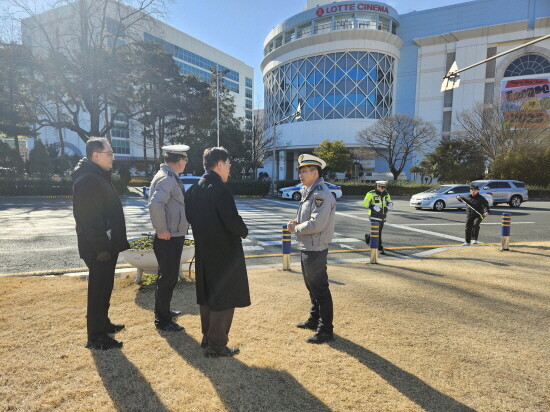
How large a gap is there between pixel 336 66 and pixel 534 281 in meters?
44.2

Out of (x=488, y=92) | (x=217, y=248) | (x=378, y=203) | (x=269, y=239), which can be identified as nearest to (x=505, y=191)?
(x=378, y=203)

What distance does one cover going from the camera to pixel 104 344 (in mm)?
2930

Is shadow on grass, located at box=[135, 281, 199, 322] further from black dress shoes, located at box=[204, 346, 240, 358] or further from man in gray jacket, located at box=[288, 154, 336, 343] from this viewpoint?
man in gray jacket, located at box=[288, 154, 336, 343]

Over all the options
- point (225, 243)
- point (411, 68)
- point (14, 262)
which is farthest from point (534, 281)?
point (411, 68)

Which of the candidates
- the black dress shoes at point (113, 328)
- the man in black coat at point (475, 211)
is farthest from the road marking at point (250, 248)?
the man in black coat at point (475, 211)

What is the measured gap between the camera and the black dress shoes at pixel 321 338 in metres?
3.09

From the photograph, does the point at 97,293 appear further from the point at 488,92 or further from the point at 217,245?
the point at 488,92

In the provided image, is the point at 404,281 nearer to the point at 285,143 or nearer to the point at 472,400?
the point at 472,400

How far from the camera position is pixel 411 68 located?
4703 centimetres

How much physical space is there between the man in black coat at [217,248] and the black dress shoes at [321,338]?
2.70 ft

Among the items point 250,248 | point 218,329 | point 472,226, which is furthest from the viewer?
point 472,226

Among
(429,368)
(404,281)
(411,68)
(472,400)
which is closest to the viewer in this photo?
(472,400)

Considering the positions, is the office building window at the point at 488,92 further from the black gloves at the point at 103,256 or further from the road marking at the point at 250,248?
the black gloves at the point at 103,256

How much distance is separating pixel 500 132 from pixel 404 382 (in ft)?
121
